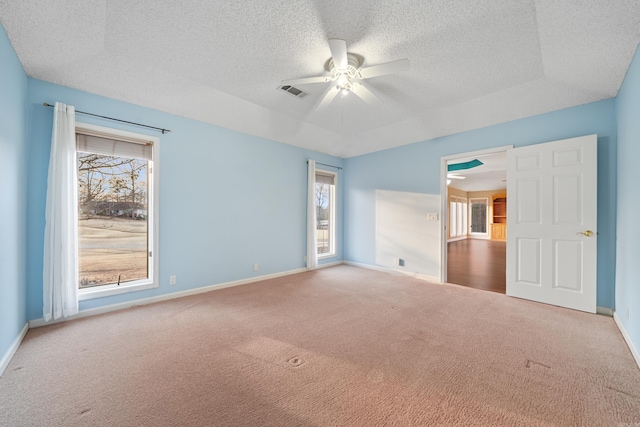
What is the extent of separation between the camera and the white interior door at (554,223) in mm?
2975

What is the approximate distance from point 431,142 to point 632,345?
3443 millimetres

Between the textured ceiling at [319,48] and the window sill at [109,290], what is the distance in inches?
90.5

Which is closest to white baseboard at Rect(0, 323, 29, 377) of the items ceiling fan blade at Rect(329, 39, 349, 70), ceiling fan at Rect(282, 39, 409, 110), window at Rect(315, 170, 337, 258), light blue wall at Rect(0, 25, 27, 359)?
light blue wall at Rect(0, 25, 27, 359)

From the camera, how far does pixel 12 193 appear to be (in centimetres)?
214

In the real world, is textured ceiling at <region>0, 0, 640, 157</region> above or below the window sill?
above

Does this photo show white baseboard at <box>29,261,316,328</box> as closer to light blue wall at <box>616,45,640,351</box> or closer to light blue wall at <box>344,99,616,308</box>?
light blue wall at <box>344,99,616,308</box>

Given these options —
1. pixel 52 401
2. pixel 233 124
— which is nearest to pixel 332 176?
pixel 233 124

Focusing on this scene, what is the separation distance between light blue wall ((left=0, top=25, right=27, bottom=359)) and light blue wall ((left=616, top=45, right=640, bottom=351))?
16.6 ft

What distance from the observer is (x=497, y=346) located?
87.5 inches

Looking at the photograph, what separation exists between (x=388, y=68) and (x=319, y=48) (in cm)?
70

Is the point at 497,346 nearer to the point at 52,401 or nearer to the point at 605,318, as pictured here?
the point at 605,318

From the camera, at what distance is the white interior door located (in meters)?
2.97

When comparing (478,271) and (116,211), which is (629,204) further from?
(116,211)

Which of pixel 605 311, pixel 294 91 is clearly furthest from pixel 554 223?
pixel 294 91
